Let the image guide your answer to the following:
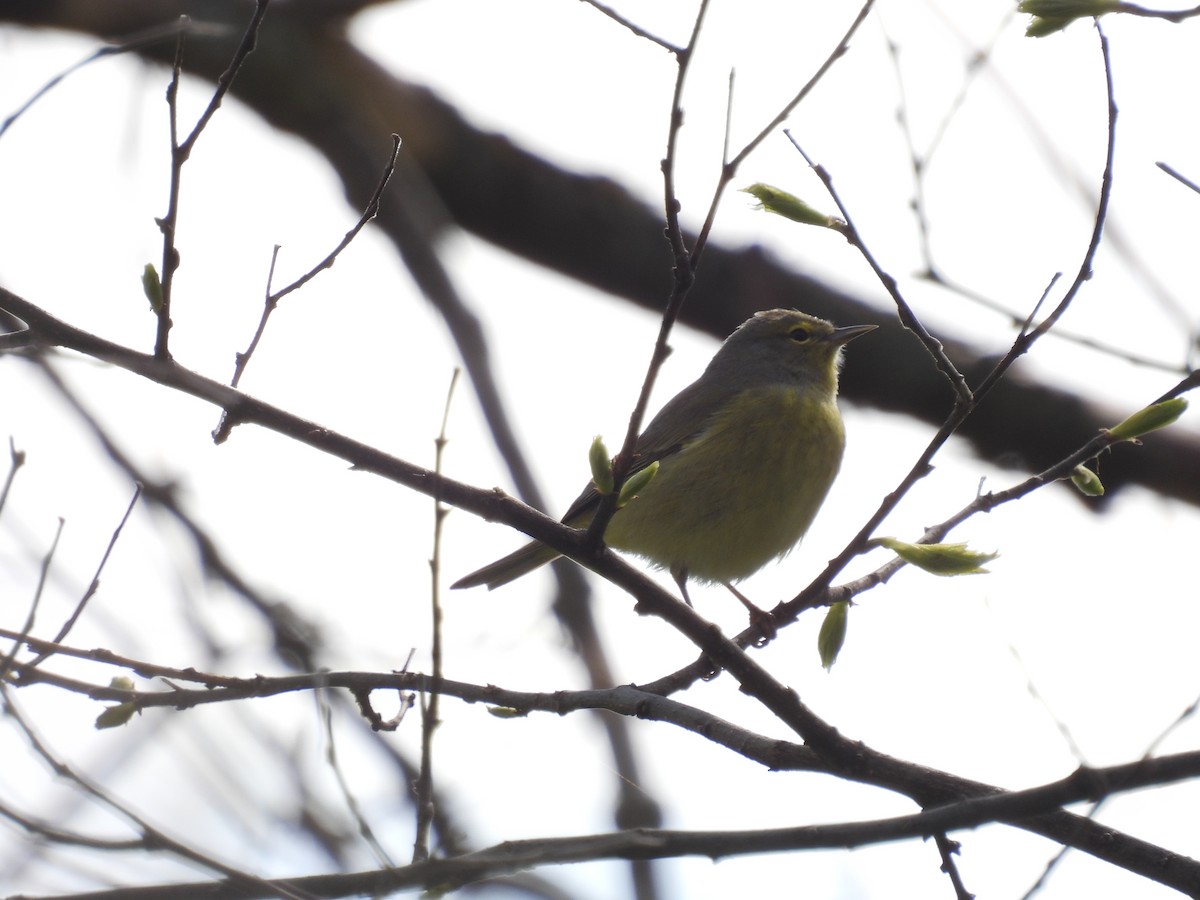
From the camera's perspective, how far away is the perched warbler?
7.14 metres

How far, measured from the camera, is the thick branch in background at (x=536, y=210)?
8.24 metres

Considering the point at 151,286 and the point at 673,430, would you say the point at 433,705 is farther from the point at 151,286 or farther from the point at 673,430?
the point at 673,430

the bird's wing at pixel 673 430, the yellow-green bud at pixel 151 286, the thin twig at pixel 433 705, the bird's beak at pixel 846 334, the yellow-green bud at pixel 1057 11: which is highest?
the bird's beak at pixel 846 334

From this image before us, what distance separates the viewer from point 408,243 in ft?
26.6

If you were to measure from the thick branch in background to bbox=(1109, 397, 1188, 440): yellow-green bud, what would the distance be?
15.3ft

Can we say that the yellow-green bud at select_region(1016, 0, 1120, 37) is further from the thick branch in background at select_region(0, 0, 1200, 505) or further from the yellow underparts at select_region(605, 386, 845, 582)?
the thick branch in background at select_region(0, 0, 1200, 505)

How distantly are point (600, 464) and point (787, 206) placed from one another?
3.40 ft

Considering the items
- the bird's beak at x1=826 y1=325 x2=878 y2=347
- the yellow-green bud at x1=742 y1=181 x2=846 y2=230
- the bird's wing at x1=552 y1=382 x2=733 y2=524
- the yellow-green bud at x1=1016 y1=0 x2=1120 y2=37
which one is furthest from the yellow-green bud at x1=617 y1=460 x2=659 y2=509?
the bird's beak at x1=826 y1=325 x2=878 y2=347

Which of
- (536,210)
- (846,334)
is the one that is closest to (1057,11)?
(846,334)

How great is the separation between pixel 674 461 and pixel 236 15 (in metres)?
4.18

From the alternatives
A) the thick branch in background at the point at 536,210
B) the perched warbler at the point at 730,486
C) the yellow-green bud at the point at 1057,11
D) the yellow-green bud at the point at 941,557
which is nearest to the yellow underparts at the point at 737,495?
the perched warbler at the point at 730,486

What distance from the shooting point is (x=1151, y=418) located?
3.54m

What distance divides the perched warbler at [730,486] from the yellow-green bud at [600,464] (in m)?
3.60

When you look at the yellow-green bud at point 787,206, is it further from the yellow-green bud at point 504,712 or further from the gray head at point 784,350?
the gray head at point 784,350
